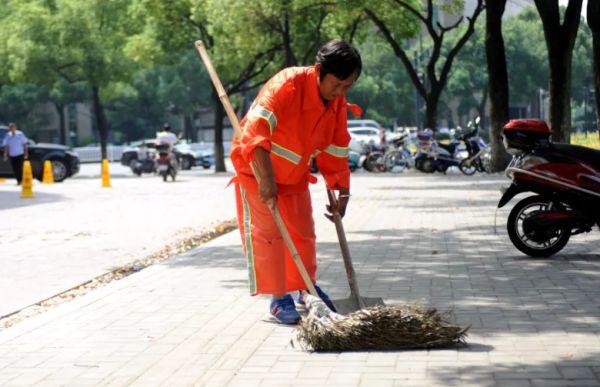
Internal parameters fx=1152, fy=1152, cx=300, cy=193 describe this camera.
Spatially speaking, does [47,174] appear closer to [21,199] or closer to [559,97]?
[21,199]

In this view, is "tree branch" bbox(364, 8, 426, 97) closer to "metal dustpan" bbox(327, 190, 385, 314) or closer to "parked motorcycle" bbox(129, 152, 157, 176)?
"parked motorcycle" bbox(129, 152, 157, 176)

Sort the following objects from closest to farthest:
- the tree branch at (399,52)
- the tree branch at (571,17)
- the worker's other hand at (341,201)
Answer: the worker's other hand at (341,201) → the tree branch at (571,17) → the tree branch at (399,52)

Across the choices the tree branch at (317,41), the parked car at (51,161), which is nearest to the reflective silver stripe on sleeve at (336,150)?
the parked car at (51,161)

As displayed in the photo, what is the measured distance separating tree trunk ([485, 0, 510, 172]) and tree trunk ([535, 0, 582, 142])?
3851mm

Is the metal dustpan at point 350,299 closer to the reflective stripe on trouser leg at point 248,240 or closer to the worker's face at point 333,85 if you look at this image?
the reflective stripe on trouser leg at point 248,240

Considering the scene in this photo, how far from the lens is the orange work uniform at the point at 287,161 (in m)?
6.51

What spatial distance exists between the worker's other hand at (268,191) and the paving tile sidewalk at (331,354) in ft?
2.51

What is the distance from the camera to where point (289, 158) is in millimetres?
6691

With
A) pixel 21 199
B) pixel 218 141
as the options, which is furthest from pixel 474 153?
pixel 21 199

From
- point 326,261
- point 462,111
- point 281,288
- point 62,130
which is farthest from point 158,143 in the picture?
point 462,111

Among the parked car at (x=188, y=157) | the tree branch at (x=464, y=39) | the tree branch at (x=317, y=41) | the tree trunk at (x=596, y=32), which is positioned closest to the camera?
the tree trunk at (x=596, y=32)

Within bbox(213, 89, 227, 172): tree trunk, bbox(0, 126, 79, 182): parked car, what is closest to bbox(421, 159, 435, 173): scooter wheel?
bbox(213, 89, 227, 172): tree trunk

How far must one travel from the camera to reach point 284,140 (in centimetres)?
666

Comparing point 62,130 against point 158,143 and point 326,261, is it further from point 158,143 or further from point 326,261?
point 326,261
